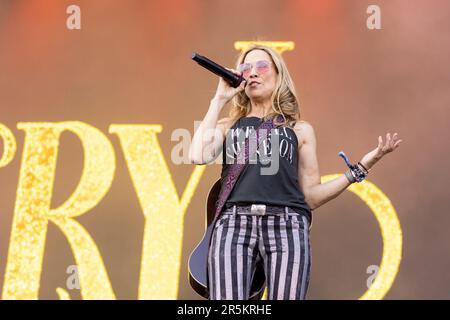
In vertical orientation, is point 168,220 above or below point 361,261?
above

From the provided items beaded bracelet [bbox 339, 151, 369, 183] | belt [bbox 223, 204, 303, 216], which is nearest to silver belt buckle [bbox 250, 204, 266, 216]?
belt [bbox 223, 204, 303, 216]

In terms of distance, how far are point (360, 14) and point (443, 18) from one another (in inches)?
20.9

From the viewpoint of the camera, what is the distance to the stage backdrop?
14.1 ft

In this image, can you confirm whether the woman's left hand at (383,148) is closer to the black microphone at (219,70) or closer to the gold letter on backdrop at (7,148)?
the black microphone at (219,70)

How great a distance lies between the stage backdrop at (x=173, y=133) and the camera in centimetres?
429

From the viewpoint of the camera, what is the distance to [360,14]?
14.6ft

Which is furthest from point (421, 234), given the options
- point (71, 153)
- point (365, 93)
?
point (71, 153)

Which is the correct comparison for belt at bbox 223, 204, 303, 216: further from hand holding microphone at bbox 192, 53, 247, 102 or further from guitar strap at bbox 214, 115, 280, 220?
hand holding microphone at bbox 192, 53, 247, 102

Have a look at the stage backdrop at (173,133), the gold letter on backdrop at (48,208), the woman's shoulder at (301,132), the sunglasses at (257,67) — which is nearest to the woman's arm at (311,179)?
the woman's shoulder at (301,132)

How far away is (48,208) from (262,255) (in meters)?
2.34

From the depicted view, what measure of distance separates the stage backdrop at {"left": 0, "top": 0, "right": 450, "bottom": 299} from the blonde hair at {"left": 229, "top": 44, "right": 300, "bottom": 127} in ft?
5.78

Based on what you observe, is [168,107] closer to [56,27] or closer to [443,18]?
[56,27]

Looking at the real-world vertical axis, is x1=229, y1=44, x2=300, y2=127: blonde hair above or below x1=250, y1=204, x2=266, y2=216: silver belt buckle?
above

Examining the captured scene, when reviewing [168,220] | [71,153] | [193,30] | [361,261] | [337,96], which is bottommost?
[361,261]
